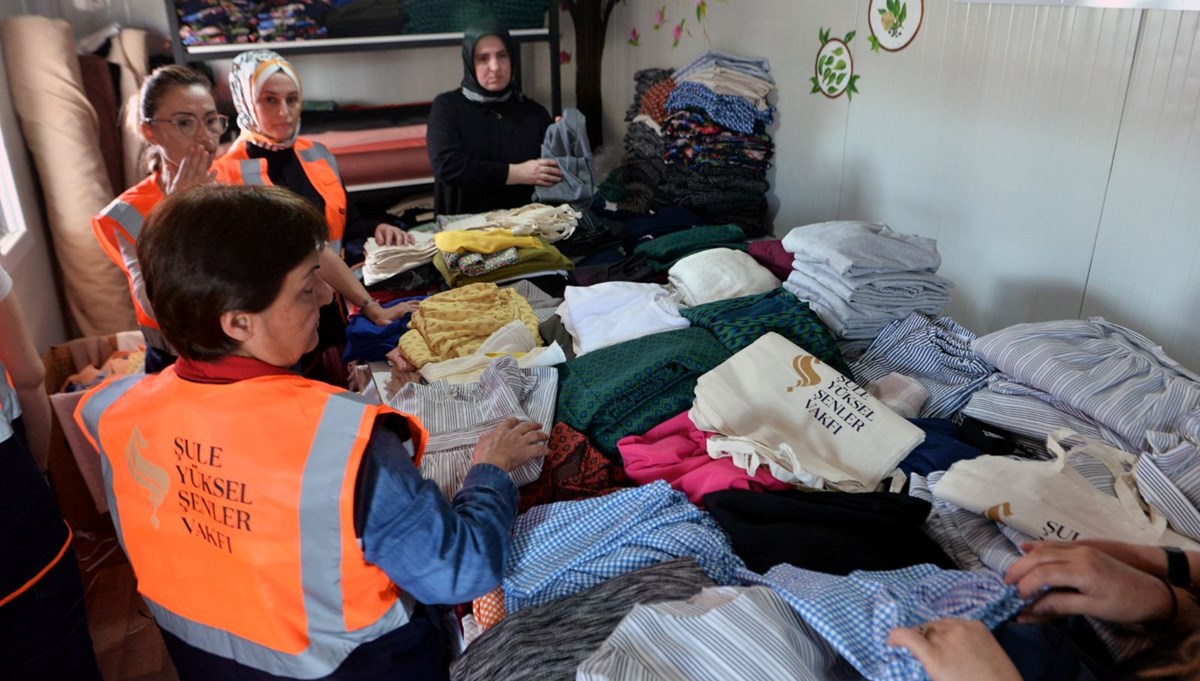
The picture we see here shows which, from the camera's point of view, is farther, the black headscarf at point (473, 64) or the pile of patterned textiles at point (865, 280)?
the black headscarf at point (473, 64)

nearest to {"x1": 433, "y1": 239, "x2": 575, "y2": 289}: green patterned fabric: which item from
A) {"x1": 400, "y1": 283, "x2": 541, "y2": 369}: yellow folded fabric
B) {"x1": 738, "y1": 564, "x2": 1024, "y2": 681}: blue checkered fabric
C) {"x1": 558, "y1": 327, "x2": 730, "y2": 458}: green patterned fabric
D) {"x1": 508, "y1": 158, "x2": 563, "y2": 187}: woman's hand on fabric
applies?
{"x1": 400, "y1": 283, "x2": 541, "y2": 369}: yellow folded fabric

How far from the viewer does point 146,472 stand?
111 cm

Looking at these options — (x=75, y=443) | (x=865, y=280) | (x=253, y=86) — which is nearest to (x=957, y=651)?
(x=865, y=280)

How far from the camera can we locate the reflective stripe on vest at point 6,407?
1.33 meters

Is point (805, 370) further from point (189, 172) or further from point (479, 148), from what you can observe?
point (479, 148)

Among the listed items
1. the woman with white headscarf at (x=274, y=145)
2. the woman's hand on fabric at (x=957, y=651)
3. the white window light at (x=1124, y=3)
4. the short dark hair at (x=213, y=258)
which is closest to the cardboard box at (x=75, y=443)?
the woman with white headscarf at (x=274, y=145)

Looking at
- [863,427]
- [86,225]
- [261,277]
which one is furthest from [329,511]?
[86,225]

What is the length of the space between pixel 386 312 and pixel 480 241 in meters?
0.36

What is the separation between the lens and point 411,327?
2039 millimetres

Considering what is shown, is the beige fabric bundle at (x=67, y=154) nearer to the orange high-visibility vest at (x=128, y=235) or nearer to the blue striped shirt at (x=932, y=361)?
the orange high-visibility vest at (x=128, y=235)

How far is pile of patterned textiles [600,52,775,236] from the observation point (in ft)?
9.81

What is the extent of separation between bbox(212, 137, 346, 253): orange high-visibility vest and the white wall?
1620mm

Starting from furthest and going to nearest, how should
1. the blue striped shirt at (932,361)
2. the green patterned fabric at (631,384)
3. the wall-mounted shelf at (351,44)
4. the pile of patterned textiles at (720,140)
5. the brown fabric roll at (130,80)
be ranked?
the brown fabric roll at (130,80), the wall-mounted shelf at (351,44), the pile of patterned textiles at (720,140), the blue striped shirt at (932,361), the green patterned fabric at (631,384)

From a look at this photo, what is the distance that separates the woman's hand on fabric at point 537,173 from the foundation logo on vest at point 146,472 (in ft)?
6.41
